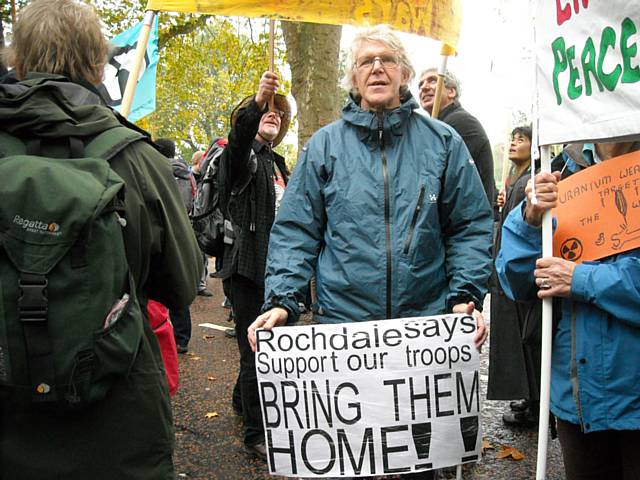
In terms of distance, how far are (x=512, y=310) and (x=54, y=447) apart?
3389 mm

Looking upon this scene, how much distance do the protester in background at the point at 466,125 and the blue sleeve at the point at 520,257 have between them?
78.6 inches

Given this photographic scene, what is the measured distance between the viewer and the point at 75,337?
1.64 metres

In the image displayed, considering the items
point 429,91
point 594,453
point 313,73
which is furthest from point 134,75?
point 313,73

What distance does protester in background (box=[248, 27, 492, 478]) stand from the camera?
95.3 inches

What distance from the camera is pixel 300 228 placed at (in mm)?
2580

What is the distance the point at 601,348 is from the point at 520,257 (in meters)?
0.43

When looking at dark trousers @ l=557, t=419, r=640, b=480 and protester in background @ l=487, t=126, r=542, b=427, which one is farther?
protester in background @ l=487, t=126, r=542, b=427

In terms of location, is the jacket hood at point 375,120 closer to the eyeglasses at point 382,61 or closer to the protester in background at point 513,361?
the eyeglasses at point 382,61

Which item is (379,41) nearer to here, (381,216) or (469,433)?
(381,216)

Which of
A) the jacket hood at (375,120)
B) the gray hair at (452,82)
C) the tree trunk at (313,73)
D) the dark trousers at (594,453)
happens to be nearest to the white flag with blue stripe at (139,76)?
the gray hair at (452,82)

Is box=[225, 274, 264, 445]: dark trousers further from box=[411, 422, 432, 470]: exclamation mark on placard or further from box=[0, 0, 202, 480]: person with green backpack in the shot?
box=[0, 0, 202, 480]: person with green backpack

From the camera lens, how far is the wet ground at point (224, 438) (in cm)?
372

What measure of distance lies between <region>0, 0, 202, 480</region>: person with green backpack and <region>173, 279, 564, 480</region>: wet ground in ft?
6.56

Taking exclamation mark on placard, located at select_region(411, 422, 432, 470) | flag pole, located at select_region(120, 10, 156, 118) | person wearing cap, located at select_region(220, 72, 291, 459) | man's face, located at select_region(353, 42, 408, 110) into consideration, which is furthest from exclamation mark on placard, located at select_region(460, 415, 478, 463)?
flag pole, located at select_region(120, 10, 156, 118)
